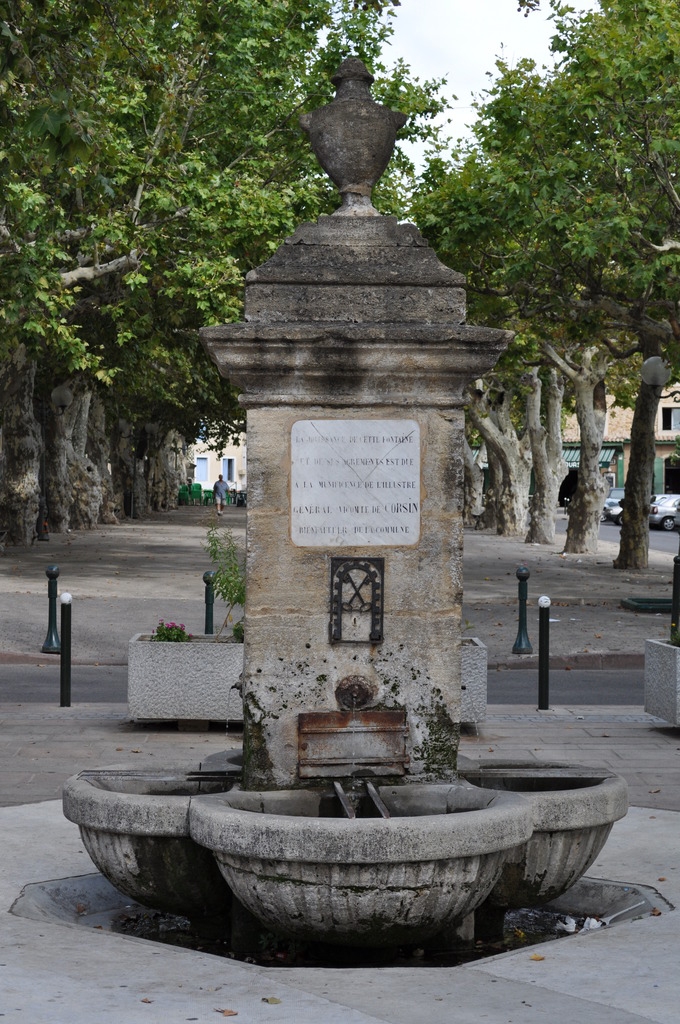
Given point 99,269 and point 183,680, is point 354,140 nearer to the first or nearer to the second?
point 183,680

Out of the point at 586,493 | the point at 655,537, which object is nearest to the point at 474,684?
the point at 586,493

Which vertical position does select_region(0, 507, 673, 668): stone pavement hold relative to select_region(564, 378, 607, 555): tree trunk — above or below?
below

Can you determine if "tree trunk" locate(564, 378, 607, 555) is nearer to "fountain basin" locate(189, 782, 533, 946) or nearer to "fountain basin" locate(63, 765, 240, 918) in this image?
"fountain basin" locate(63, 765, 240, 918)

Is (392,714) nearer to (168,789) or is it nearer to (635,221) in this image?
(168,789)

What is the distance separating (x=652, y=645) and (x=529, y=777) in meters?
5.49

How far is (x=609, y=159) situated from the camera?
20.7m

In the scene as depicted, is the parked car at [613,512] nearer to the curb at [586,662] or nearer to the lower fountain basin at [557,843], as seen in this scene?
the curb at [586,662]

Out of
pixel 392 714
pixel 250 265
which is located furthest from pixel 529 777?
pixel 250 265

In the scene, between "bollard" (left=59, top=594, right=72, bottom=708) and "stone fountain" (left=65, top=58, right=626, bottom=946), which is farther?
"bollard" (left=59, top=594, right=72, bottom=708)

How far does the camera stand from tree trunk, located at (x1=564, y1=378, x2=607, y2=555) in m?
31.8

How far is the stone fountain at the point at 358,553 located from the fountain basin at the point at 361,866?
1.38ft

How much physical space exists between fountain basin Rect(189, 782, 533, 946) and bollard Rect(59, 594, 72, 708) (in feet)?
22.1

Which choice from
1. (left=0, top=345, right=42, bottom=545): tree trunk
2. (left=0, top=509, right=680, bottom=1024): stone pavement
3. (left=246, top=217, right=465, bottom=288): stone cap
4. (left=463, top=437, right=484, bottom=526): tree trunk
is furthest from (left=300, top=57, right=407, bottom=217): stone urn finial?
(left=463, top=437, right=484, bottom=526): tree trunk

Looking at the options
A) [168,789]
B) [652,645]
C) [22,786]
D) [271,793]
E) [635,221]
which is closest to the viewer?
[271,793]
